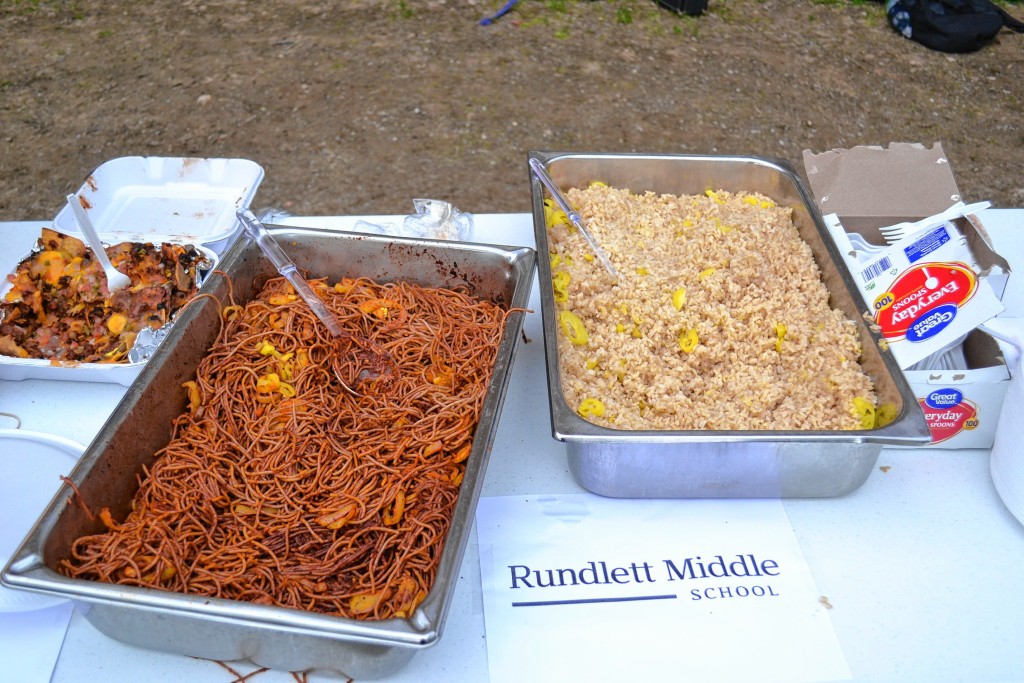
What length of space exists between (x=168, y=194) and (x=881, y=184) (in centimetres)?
197

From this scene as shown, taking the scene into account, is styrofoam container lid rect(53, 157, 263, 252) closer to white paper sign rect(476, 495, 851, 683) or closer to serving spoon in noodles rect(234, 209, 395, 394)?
serving spoon in noodles rect(234, 209, 395, 394)

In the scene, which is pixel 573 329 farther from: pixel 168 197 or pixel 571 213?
pixel 168 197

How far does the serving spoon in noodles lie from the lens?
1535 mm

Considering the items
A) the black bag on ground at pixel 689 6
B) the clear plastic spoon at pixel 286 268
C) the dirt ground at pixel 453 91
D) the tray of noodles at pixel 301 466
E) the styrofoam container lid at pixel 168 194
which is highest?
the clear plastic spoon at pixel 286 268

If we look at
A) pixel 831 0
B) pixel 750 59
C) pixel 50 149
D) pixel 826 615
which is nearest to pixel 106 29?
pixel 50 149

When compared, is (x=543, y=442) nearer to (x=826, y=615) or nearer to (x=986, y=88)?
(x=826, y=615)

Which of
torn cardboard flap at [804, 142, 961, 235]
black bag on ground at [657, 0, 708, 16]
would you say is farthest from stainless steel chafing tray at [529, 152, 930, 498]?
black bag on ground at [657, 0, 708, 16]

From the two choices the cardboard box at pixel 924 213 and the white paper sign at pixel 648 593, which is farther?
the cardboard box at pixel 924 213

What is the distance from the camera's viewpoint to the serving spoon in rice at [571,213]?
1814 millimetres

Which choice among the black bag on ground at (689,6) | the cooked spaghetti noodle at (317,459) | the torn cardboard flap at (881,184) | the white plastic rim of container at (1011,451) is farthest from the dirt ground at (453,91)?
the white plastic rim of container at (1011,451)

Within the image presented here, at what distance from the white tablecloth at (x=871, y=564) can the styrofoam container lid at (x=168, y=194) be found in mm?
656

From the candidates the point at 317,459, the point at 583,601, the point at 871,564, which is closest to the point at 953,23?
the point at 871,564

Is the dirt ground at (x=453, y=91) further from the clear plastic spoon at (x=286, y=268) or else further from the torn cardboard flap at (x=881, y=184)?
the clear plastic spoon at (x=286, y=268)

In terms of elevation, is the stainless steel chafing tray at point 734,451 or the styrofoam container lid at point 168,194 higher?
the stainless steel chafing tray at point 734,451
